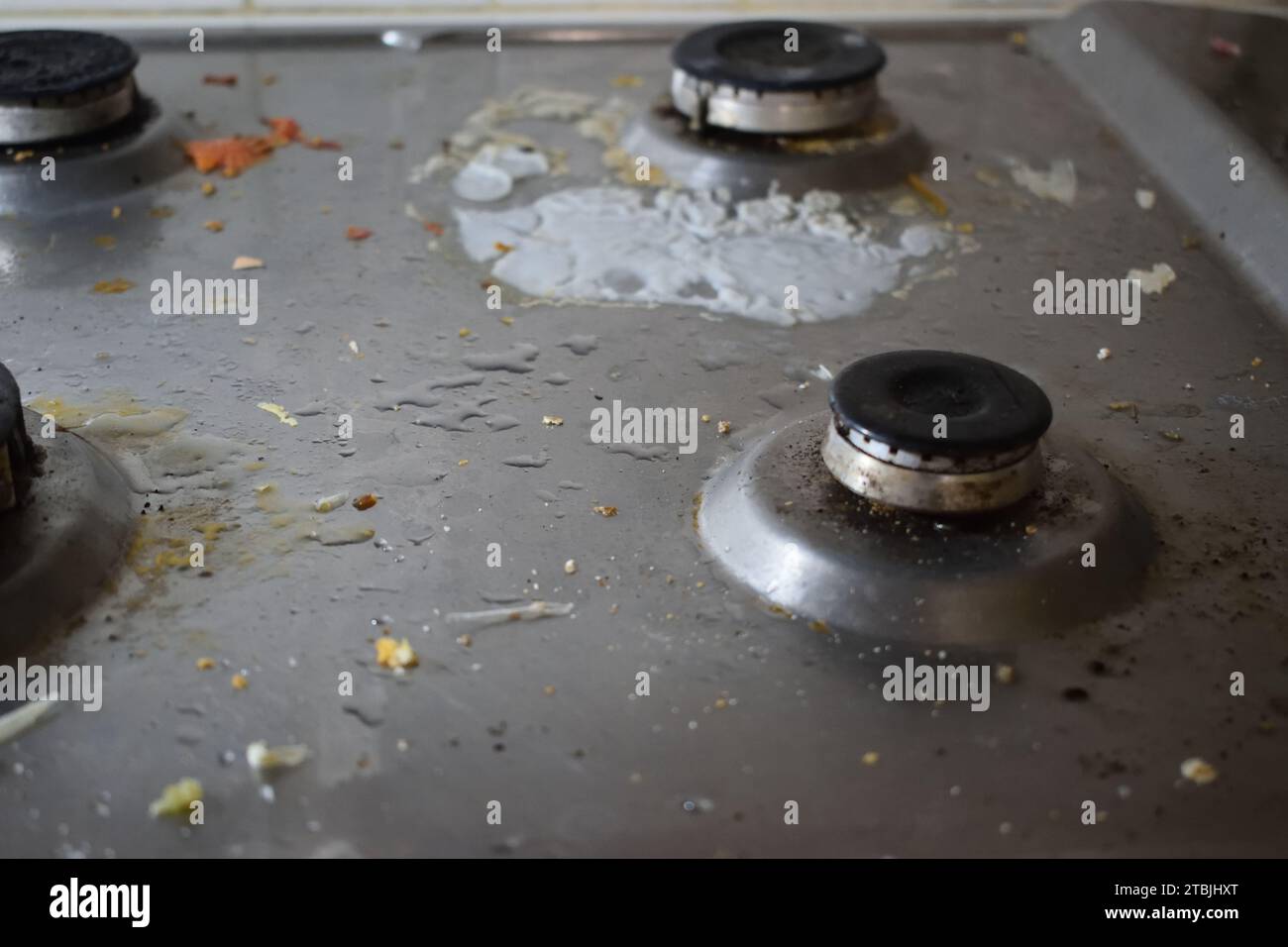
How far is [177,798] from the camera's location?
75 centimetres

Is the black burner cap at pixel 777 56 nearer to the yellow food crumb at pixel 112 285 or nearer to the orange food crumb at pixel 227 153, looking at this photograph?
the orange food crumb at pixel 227 153

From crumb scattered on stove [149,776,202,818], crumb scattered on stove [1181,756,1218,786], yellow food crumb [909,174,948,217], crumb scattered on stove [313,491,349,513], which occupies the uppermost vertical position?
yellow food crumb [909,174,948,217]

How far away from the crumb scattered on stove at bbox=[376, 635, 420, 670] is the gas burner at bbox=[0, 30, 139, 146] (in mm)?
870

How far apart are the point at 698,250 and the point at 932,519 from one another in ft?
1.64

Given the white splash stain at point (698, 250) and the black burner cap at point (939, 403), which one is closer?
the black burner cap at point (939, 403)

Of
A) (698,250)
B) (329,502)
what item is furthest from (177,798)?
(698,250)

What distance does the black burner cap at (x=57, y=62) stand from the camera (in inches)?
55.6

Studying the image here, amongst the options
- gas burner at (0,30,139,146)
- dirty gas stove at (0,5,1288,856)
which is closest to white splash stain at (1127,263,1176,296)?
dirty gas stove at (0,5,1288,856)

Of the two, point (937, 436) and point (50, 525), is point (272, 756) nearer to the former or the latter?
point (50, 525)

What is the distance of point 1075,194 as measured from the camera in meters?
1.46

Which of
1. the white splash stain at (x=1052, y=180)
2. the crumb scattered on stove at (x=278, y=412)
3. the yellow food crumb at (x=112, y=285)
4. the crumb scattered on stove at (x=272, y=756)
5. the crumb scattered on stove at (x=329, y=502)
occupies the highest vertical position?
the white splash stain at (x=1052, y=180)

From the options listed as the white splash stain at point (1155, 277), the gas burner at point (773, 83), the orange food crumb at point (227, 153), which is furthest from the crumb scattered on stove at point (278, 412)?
the white splash stain at point (1155, 277)

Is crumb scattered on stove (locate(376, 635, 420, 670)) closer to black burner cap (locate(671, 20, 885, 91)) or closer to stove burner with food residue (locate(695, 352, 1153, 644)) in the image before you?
stove burner with food residue (locate(695, 352, 1153, 644))

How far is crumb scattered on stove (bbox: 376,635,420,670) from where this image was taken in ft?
2.78
